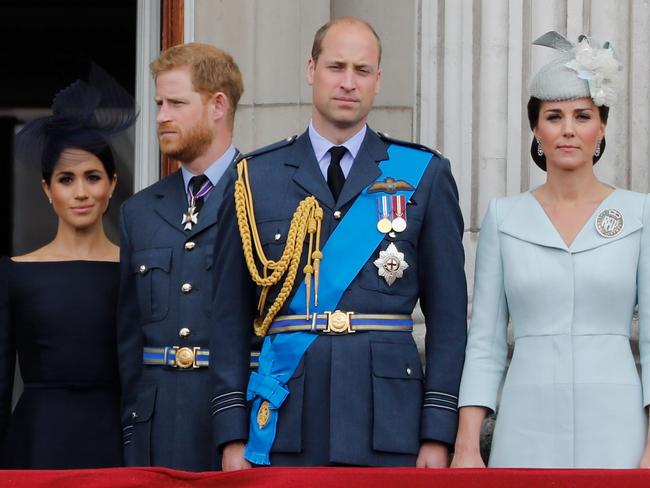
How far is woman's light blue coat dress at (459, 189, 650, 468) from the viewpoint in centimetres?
478

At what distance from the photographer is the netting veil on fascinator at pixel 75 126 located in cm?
597

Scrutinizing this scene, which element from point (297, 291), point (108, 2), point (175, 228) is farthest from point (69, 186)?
point (108, 2)

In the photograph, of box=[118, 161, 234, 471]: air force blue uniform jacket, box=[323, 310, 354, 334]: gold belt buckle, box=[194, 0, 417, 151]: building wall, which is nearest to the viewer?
box=[323, 310, 354, 334]: gold belt buckle

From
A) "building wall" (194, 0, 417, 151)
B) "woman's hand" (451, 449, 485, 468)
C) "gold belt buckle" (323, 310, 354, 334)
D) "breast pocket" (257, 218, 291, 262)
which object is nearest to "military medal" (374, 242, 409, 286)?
"gold belt buckle" (323, 310, 354, 334)

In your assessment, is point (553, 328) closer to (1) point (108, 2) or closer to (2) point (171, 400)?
(2) point (171, 400)

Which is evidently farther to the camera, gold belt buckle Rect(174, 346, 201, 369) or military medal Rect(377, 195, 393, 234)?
gold belt buckle Rect(174, 346, 201, 369)

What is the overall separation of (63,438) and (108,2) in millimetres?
4508

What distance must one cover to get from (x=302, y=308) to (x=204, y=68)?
1.11m

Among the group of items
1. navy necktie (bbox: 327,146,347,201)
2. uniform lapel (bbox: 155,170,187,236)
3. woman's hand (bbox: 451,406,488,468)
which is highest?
navy necktie (bbox: 327,146,347,201)

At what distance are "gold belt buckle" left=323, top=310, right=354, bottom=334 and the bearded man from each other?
2.04 ft

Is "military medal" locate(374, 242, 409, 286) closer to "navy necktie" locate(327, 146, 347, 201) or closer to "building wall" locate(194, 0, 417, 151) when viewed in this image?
"navy necktie" locate(327, 146, 347, 201)

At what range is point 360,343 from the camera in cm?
500

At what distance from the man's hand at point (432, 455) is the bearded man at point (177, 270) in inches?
30.4

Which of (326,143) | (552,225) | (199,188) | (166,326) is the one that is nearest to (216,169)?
(199,188)
